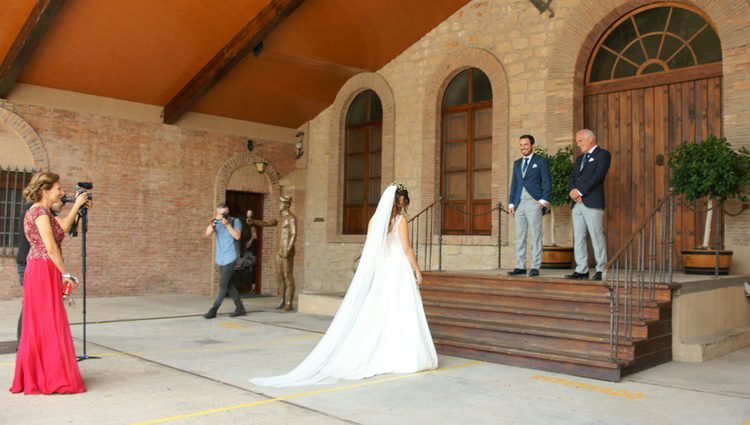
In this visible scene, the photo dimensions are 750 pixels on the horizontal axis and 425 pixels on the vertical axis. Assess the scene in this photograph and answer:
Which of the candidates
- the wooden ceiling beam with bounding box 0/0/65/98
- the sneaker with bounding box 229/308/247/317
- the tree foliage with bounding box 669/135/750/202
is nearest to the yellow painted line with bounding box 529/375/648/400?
the tree foliage with bounding box 669/135/750/202

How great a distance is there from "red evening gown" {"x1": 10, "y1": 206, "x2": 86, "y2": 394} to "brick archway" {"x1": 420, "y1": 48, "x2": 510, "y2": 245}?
675 cm

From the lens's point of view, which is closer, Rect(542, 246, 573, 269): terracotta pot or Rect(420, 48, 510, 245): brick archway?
Rect(542, 246, 573, 269): terracotta pot

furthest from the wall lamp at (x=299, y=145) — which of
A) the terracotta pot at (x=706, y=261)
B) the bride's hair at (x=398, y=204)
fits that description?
the terracotta pot at (x=706, y=261)

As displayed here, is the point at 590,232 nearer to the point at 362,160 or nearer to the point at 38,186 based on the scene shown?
the point at 38,186

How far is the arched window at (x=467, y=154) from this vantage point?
10.4m

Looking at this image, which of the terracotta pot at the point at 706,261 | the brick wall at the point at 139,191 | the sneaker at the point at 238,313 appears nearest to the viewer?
the terracotta pot at the point at 706,261

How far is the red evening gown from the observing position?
434 cm

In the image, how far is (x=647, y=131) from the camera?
8766 millimetres

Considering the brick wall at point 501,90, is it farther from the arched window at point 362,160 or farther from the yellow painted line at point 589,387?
the yellow painted line at point 589,387

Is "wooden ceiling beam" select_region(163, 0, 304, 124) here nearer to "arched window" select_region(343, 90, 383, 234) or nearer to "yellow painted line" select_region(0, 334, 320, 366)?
"arched window" select_region(343, 90, 383, 234)

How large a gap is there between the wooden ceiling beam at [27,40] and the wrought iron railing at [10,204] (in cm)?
131

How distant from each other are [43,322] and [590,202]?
4953 millimetres

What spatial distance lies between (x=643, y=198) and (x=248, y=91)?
730 centimetres

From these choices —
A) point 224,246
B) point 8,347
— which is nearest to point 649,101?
point 224,246
